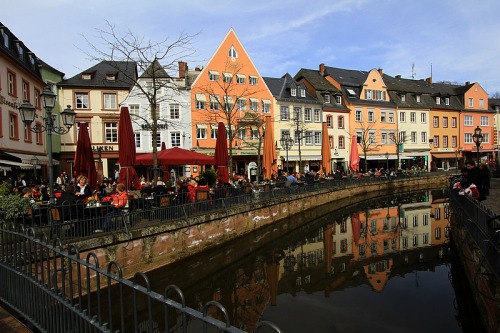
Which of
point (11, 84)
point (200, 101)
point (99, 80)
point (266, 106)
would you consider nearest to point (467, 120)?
point (266, 106)

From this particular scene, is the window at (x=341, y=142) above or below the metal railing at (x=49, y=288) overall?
above

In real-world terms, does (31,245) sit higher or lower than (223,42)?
lower

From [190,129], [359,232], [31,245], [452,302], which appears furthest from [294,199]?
[31,245]

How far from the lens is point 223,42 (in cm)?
3669

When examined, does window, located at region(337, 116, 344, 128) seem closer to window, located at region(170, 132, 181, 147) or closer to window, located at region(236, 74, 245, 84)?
window, located at region(236, 74, 245, 84)

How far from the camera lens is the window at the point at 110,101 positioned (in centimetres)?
3516

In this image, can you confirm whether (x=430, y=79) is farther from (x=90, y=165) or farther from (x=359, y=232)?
(x=90, y=165)

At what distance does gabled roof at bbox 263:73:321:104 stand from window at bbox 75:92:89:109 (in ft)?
62.9

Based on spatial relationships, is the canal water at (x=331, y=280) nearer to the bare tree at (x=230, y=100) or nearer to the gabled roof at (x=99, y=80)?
the bare tree at (x=230, y=100)

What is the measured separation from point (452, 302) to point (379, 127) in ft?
141

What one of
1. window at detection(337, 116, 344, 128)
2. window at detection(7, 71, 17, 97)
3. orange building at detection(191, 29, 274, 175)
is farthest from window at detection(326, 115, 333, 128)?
window at detection(7, 71, 17, 97)

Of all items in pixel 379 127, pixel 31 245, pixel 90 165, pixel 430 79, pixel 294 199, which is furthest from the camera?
pixel 430 79

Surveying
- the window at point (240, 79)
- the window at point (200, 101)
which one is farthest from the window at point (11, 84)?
the window at point (240, 79)

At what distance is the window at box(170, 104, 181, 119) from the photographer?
113ft
